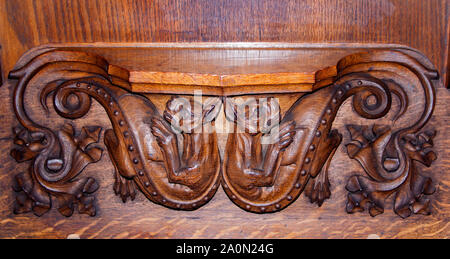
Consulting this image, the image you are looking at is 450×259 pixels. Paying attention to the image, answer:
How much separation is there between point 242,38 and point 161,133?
21 centimetres

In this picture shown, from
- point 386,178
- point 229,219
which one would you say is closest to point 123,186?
point 229,219

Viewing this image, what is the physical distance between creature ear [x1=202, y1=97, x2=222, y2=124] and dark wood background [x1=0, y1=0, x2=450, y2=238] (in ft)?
0.35

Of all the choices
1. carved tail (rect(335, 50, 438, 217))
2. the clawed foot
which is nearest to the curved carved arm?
carved tail (rect(335, 50, 438, 217))

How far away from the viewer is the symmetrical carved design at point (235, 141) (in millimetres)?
703

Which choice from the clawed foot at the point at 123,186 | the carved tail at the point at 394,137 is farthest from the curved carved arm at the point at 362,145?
the clawed foot at the point at 123,186

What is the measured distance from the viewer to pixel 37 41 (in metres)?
0.72

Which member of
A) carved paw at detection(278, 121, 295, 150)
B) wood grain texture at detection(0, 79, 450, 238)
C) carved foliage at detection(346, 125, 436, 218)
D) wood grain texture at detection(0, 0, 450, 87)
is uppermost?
wood grain texture at detection(0, 0, 450, 87)

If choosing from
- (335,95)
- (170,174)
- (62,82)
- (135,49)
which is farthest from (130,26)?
(335,95)

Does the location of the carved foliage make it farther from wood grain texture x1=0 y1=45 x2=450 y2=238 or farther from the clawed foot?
the clawed foot

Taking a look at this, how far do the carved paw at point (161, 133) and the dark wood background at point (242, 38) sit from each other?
98mm

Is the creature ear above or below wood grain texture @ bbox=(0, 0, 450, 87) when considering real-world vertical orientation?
below

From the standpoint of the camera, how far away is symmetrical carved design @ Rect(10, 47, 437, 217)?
2.31 ft

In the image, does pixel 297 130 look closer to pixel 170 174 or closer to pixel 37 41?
pixel 170 174

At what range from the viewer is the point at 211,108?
2.28ft
